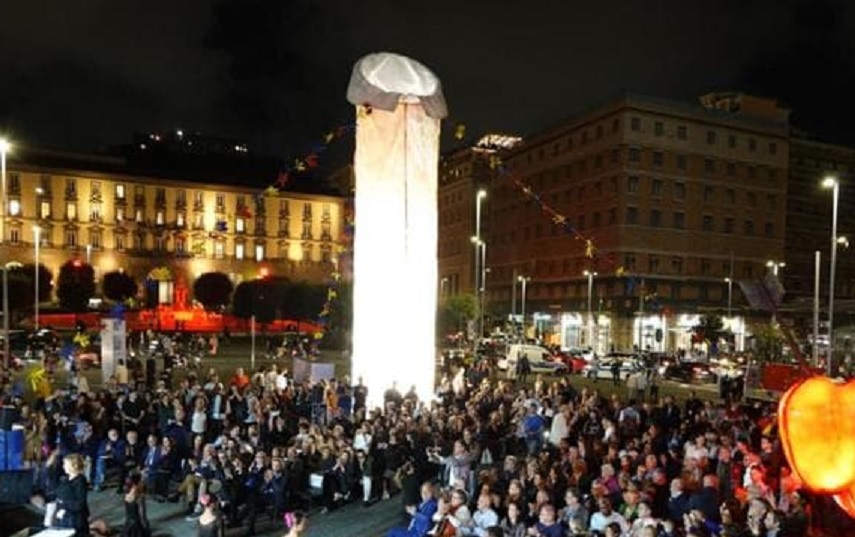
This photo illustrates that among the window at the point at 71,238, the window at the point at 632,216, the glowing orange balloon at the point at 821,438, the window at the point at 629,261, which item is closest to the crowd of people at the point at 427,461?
the glowing orange balloon at the point at 821,438

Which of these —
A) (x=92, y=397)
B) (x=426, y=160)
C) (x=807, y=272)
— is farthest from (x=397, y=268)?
(x=807, y=272)

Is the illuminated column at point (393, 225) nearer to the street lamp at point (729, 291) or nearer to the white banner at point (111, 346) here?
the white banner at point (111, 346)

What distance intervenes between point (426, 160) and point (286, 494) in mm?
11251

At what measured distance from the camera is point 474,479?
15172mm

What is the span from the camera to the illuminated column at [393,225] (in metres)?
22.9

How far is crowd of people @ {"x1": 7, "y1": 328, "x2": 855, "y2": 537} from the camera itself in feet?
39.7

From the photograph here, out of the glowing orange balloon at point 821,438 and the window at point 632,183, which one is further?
the window at point 632,183

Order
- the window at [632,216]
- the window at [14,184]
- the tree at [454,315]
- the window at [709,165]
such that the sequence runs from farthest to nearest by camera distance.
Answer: the window at [14,184] < the window at [709,165] < the window at [632,216] < the tree at [454,315]

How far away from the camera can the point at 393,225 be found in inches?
906

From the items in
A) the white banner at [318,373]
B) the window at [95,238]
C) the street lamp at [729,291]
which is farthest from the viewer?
the window at [95,238]

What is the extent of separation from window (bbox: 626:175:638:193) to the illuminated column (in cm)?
4512

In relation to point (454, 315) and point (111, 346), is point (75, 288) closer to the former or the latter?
point (454, 315)

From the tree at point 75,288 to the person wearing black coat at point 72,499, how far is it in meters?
66.0

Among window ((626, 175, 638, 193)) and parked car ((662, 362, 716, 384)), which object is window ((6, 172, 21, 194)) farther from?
parked car ((662, 362, 716, 384))
